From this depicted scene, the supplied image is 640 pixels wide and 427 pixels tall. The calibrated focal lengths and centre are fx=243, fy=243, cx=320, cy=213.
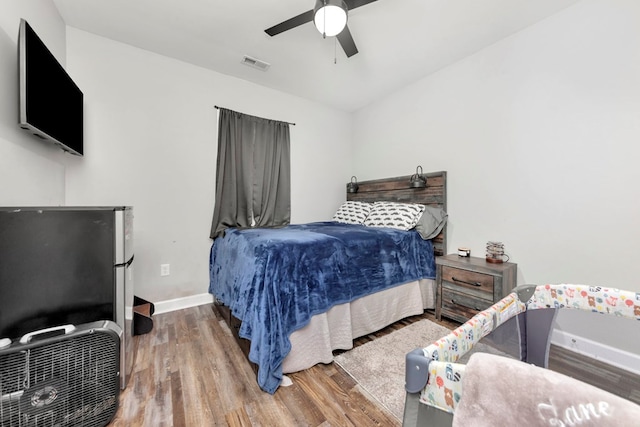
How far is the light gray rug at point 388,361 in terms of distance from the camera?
1.36 meters

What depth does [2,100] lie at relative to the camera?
1282mm

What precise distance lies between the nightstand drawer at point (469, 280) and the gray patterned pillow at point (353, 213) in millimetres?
1121

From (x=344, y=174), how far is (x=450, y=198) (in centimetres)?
165

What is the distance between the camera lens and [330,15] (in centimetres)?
147

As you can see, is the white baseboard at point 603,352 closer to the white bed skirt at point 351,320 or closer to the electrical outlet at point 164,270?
the white bed skirt at point 351,320

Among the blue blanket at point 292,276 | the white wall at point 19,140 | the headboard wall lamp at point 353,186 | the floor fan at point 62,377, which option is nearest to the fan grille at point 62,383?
the floor fan at point 62,377

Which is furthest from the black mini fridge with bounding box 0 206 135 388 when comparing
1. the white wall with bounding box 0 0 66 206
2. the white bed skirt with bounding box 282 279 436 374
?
the white bed skirt with bounding box 282 279 436 374

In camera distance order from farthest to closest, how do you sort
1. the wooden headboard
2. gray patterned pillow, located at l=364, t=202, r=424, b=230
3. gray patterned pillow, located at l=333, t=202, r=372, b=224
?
gray patterned pillow, located at l=333, t=202, r=372, b=224, the wooden headboard, gray patterned pillow, located at l=364, t=202, r=424, b=230

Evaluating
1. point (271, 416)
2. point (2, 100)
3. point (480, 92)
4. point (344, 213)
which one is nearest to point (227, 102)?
point (2, 100)

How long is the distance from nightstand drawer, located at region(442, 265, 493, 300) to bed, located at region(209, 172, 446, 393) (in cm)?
25

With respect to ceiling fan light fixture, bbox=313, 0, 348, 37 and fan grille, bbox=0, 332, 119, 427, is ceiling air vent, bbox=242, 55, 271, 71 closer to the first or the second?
ceiling fan light fixture, bbox=313, 0, 348, 37

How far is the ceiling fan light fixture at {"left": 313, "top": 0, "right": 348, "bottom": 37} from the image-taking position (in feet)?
4.72

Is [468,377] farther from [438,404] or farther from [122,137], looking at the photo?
[122,137]

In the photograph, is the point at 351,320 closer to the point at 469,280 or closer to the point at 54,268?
the point at 469,280
